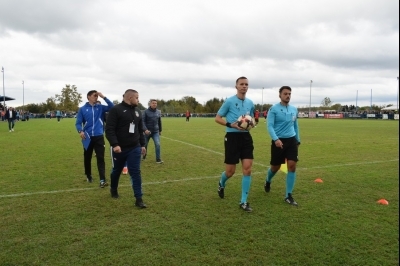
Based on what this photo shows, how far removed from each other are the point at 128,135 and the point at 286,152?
9.16 feet

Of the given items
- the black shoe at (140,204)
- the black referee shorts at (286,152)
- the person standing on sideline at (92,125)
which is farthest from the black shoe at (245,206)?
the person standing on sideline at (92,125)

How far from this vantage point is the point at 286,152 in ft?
20.0

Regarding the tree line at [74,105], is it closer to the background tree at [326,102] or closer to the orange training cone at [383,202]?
the background tree at [326,102]

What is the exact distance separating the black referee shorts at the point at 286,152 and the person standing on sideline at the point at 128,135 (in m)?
2.42

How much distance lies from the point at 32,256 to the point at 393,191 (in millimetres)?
6289

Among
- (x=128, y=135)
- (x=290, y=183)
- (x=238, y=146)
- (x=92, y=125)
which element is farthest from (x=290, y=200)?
(x=92, y=125)

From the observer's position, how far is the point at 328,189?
22.5 feet

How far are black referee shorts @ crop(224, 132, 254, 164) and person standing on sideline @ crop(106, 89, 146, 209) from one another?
1565 mm

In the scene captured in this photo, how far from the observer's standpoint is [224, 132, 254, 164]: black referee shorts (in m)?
5.76

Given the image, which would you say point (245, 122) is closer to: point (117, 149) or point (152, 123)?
point (117, 149)

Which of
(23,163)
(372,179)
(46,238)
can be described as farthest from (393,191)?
(23,163)

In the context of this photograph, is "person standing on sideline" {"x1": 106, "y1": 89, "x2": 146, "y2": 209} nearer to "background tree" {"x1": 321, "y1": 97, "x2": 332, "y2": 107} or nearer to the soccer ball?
the soccer ball

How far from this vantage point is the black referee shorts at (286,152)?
6008mm

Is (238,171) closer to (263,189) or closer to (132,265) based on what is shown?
(263,189)
